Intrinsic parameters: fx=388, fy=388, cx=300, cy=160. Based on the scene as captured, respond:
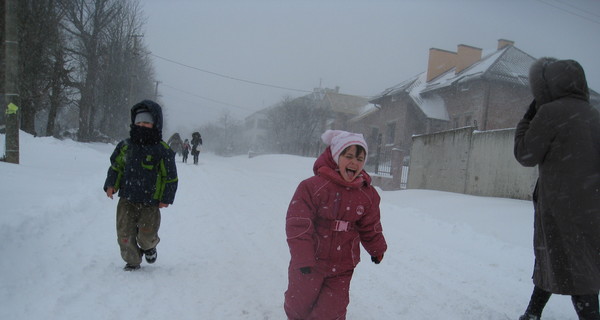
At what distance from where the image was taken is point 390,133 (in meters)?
33.2

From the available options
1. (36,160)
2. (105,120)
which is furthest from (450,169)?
(105,120)

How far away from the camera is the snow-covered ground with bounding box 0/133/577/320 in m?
3.28

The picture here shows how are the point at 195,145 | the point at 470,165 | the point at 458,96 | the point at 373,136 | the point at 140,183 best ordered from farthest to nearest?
1. the point at 373,136
2. the point at 458,96
3. the point at 195,145
4. the point at 470,165
5. the point at 140,183

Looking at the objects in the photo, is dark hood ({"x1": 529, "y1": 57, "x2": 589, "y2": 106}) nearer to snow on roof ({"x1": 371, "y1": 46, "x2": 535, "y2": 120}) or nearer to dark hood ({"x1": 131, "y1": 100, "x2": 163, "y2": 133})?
dark hood ({"x1": 131, "y1": 100, "x2": 163, "y2": 133})

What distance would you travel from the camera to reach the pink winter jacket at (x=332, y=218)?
2613 mm

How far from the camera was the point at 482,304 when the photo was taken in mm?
3789

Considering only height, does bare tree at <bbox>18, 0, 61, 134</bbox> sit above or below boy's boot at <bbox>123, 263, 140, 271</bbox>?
above

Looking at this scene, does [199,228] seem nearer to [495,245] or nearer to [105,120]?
[495,245]

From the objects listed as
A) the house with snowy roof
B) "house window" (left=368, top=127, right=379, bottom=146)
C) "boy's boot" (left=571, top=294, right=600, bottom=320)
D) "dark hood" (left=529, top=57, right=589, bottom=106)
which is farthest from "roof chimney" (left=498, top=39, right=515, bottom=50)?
"boy's boot" (left=571, top=294, right=600, bottom=320)

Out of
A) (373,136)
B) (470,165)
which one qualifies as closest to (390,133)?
(373,136)

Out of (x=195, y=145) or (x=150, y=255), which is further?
(x=195, y=145)

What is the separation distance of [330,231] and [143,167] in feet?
7.19

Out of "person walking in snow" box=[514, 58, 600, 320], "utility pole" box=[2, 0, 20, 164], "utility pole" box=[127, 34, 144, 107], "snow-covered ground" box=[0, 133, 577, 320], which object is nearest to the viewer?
"person walking in snow" box=[514, 58, 600, 320]

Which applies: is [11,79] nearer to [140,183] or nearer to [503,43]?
[140,183]
